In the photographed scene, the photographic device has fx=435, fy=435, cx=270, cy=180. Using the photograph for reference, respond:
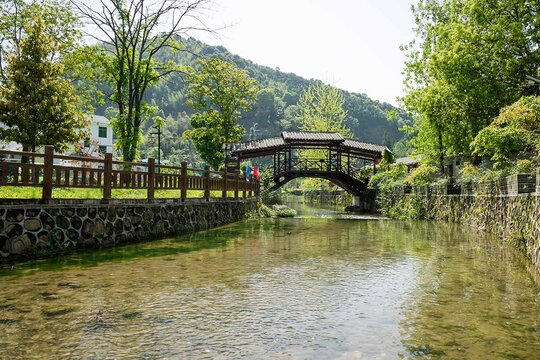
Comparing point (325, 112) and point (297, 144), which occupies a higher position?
point (325, 112)

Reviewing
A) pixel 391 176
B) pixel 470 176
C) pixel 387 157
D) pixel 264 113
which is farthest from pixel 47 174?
pixel 264 113

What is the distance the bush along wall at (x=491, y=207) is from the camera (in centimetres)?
1029

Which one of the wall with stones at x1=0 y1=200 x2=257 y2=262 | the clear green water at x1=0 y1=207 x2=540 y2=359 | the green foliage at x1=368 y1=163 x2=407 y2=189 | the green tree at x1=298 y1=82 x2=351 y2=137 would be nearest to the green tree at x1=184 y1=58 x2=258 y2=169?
the green foliage at x1=368 y1=163 x2=407 y2=189

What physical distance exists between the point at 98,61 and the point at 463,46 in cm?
1767

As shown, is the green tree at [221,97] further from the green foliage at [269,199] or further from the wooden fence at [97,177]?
the wooden fence at [97,177]

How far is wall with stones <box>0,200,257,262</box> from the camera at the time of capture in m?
8.24

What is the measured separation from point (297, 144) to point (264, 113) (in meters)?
72.8

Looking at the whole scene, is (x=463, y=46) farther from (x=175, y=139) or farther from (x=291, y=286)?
(x=175, y=139)

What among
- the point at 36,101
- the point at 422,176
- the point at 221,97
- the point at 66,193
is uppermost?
the point at 221,97

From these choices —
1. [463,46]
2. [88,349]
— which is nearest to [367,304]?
[88,349]

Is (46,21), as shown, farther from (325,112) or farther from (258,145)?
(325,112)

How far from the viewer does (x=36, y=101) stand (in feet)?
51.9

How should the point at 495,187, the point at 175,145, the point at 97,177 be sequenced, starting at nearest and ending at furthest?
the point at 97,177, the point at 495,187, the point at 175,145

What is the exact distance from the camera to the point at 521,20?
62.5ft
